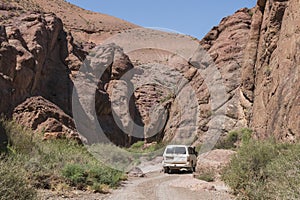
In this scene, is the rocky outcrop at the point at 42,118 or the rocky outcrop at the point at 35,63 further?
the rocky outcrop at the point at 35,63

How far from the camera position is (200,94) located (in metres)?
35.8

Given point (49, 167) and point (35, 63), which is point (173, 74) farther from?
point (49, 167)

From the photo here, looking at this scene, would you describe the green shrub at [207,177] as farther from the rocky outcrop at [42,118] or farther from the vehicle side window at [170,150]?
the rocky outcrop at [42,118]

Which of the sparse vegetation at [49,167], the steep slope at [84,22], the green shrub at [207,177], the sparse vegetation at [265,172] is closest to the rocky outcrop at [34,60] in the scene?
the sparse vegetation at [49,167]

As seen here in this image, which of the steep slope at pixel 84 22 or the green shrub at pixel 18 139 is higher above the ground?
the steep slope at pixel 84 22

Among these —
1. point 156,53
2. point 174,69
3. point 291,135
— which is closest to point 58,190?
point 291,135

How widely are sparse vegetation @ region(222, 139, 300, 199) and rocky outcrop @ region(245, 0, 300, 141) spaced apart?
11.5 feet

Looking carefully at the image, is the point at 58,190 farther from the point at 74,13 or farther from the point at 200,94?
the point at 74,13

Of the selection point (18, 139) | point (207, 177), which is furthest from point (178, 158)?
point (18, 139)

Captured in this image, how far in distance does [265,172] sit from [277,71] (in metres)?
11.3

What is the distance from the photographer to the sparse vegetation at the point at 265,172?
653cm

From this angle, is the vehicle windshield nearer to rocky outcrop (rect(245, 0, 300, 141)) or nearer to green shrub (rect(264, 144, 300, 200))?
rocky outcrop (rect(245, 0, 300, 141))

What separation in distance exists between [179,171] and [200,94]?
15.0 metres

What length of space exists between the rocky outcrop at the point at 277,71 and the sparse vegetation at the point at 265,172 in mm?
3497
